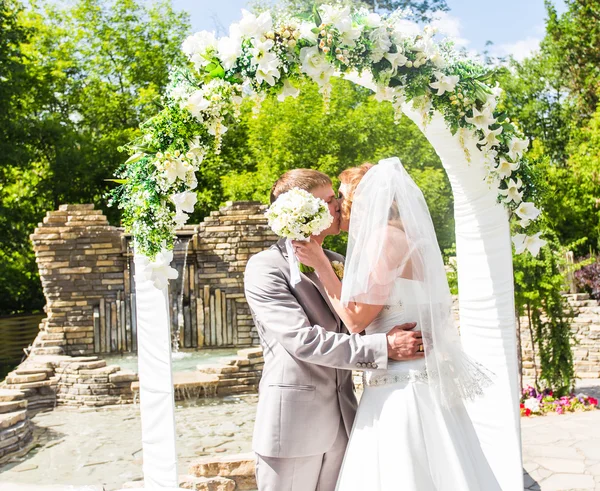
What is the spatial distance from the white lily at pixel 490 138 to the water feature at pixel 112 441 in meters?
4.15

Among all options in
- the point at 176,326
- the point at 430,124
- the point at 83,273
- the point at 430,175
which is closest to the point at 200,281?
the point at 176,326

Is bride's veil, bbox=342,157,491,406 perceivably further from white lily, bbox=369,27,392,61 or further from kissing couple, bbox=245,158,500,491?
white lily, bbox=369,27,392,61

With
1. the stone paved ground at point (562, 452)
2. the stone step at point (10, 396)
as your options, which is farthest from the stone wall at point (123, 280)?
the stone paved ground at point (562, 452)

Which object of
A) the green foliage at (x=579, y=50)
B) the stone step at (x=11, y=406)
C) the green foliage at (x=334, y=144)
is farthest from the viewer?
the green foliage at (x=579, y=50)

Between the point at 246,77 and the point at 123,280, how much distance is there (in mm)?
10206

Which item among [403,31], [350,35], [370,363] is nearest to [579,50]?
[403,31]

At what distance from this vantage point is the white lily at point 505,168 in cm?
372

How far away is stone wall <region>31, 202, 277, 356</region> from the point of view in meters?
12.3

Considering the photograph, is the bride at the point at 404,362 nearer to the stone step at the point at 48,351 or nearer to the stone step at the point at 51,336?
the stone step at the point at 48,351

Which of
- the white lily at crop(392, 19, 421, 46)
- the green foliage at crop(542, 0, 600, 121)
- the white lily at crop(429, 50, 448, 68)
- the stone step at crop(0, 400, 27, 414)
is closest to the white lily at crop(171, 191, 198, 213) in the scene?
the white lily at crop(392, 19, 421, 46)

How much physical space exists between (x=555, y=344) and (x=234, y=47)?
6.76m

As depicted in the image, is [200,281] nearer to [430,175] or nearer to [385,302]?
[430,175]

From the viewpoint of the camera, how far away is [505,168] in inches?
148

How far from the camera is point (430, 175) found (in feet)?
50.7
